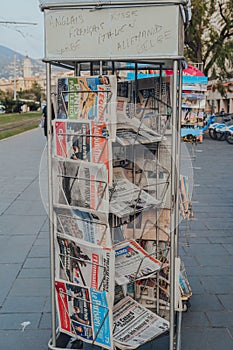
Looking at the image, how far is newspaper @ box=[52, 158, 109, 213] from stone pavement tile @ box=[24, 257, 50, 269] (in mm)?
1953

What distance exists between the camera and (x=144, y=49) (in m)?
2.21

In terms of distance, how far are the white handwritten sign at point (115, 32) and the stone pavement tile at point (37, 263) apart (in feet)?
8.20

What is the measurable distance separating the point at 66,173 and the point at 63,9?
2.66 ft

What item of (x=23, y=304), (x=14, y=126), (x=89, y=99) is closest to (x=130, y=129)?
(x=89, y=99)

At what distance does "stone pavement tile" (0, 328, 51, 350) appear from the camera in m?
2.91

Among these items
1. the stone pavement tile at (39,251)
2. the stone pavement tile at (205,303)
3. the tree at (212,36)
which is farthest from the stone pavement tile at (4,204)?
the tree at (212,36)

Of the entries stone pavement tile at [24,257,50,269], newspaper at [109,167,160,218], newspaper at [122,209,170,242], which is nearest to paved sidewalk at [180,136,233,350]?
newspaper at [122,209,170,242]

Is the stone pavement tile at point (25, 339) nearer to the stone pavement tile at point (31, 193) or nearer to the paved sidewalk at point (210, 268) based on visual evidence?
the paved sidewalk at point (210, 268)

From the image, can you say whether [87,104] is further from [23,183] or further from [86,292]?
[23,183]

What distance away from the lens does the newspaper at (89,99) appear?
2.28 m

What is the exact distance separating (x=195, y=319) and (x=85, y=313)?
1058 millimetres

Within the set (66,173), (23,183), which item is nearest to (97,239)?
(66,173)

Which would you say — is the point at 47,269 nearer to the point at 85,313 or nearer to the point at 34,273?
the point at 34,273

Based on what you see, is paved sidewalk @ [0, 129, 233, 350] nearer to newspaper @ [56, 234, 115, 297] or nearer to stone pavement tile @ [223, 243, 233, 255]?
stone pavement tile @ [223, 243, 233, 255]
